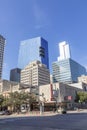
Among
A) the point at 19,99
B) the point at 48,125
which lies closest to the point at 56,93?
the point at 19,99

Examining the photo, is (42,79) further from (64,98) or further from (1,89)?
(64,98)

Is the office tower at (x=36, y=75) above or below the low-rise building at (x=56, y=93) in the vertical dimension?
above

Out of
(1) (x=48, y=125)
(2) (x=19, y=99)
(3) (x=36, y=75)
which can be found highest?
(3) (x=36, y=75)

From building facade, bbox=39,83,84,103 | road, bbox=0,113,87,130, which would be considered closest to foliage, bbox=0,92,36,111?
building facade, bbox=39,83,84,103

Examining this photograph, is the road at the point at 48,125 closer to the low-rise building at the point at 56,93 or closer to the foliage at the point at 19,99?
the foliage at the point at 19,99

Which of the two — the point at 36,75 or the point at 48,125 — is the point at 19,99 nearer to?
the point at 48,125

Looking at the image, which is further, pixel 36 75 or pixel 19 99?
pixel 36 75

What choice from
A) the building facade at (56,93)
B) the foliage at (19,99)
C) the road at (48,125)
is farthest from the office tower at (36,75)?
the road at (48,125)

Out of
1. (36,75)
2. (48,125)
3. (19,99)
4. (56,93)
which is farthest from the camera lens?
(36,75)

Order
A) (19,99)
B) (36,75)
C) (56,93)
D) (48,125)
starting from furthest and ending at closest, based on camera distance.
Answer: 1. (36,75)
2. (56,93)
3. (19,99)
4. (48,125)

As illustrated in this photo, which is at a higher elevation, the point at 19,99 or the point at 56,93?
the point at 56,93

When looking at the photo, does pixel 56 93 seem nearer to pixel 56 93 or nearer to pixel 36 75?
pixel 56 93

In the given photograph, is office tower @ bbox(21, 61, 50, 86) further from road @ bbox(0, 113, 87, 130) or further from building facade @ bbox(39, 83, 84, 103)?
road @ bbox(0, 113, 87, 130)

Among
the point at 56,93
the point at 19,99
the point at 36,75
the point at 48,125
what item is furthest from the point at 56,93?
the point at 36,75
